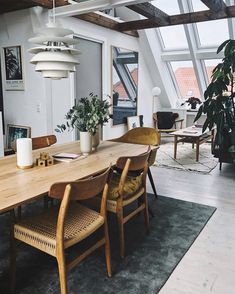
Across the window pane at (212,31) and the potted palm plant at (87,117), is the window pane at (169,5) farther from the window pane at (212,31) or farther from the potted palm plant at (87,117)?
the potted palm plant at (87,117)

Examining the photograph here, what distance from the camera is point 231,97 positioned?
4.38 metres

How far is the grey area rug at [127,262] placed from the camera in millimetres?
1931

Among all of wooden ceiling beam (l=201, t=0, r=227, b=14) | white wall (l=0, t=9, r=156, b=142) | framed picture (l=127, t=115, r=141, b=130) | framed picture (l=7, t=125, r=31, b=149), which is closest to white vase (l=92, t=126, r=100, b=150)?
white wall (l=0, t=9, r=156, b=142)

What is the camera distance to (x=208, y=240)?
2.56m

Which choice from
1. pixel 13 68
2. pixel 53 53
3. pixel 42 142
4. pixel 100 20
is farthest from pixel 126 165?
pixel 100 20

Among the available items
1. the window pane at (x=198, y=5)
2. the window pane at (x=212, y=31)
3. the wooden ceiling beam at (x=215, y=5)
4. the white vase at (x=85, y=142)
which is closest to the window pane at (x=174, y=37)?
the window pane at (x=212, y=31)

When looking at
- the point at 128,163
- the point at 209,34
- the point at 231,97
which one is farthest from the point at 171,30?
the point at 128,163

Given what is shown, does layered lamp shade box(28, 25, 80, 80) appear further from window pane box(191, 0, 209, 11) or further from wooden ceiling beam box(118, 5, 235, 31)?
window pane box(191, 0, 209, 11)

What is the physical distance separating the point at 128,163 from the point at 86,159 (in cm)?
48

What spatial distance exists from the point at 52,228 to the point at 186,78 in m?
6.68

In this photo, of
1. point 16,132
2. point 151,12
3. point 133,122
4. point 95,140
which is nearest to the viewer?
point 95,140

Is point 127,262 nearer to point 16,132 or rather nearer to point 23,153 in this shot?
point 23,153

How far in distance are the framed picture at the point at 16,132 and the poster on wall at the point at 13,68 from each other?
608 millimetres

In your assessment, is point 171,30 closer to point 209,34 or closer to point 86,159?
point 209,34
